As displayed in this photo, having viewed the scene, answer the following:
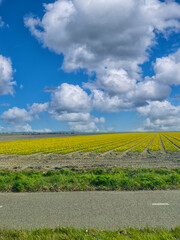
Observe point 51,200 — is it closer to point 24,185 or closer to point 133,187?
point 24,185

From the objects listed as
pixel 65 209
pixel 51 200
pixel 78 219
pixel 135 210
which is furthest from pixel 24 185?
pixel 135 210

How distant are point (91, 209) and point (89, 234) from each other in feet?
5.67

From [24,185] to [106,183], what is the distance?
3569 millimetres

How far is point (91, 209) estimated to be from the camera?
6.67m

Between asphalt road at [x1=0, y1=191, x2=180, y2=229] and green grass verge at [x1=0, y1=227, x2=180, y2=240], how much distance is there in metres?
0.45

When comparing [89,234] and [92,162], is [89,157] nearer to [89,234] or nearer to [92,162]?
[92,162]

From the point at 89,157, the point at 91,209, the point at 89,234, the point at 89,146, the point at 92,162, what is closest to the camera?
the point at 89,234

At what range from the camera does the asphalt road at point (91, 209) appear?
5.75 meters

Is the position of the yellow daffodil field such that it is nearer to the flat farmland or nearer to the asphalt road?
the flat farmland

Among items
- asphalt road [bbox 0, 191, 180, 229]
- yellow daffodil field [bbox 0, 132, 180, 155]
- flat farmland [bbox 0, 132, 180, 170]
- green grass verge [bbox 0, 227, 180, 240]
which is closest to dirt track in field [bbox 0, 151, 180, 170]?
flat farmland [bbox 0, 132, 180, 170]

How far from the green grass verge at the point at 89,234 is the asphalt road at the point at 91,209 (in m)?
0.45

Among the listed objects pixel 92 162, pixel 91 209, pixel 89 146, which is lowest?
pixel 92 162

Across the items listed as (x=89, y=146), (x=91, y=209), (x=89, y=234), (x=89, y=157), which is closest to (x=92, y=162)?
(x=89, y=157)

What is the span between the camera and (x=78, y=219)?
19.7 ft
